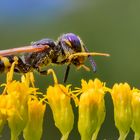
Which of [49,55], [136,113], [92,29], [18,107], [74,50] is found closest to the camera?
[18,107]

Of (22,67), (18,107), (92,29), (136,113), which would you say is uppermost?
(92,29)

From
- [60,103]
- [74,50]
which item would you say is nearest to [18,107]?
[60,103]

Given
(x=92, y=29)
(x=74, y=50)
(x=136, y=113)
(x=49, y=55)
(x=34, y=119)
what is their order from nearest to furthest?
(x=34, y=119)
(x=136, y=113)
(x=74, y=50)
(x=49, y=55)
(x=92, y=29)

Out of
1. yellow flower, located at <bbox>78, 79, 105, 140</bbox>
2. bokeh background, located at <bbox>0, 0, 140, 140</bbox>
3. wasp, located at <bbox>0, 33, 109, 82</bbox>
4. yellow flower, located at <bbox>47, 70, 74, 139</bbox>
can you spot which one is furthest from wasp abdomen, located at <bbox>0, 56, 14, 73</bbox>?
bokeh background, located at <bbox>0, 0, 140, 140</bbox>

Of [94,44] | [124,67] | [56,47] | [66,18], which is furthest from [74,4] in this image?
[56,47]

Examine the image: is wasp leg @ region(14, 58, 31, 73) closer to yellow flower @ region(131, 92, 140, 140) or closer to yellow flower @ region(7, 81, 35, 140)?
yellow flower @ region(7, 81, 35, 140)

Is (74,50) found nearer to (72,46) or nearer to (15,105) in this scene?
(72,46)

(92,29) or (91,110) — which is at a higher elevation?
(92,29)
